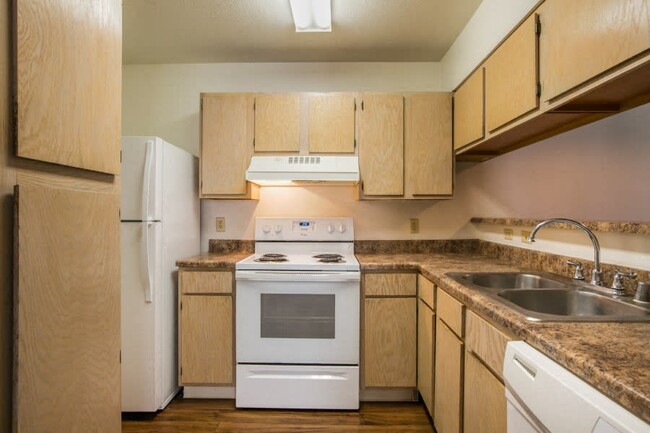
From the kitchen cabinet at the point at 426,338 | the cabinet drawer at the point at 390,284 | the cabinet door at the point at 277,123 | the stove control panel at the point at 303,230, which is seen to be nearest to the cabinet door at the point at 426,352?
the kitchen cabinet at the point at 426,338

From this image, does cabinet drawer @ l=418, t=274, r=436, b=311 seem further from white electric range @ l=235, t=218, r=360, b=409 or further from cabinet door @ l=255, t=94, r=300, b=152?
cabinet door @ l=255, t=94, r=300, b=152

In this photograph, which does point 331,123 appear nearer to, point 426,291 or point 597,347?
point 426,291

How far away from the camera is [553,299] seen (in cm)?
140

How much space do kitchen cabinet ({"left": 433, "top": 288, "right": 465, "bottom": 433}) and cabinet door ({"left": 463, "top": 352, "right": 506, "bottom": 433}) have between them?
0.07 meters

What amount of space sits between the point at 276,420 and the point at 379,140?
6.47 feet

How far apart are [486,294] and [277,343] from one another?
4.39ft

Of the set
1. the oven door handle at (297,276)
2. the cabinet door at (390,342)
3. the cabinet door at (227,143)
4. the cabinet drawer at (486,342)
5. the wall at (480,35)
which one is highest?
the wall at (480,35)

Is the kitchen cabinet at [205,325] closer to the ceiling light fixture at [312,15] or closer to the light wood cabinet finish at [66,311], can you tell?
the light wood cabinet finish at [66,311]

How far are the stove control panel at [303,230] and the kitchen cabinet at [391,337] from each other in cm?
65

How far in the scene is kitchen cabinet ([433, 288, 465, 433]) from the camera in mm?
1442

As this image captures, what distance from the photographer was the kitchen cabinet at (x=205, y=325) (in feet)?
7.01

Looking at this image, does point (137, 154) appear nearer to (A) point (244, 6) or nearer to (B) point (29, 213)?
(A) point (244, 6)

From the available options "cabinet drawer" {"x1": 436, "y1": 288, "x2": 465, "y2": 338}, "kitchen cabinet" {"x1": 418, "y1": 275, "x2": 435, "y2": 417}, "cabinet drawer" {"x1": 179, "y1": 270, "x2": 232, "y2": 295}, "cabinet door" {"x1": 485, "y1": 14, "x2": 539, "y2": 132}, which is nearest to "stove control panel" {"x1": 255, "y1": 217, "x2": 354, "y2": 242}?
"cabinet drawer" {"x1": 179, "y1": 270, "x2": 232, "y2": 295}

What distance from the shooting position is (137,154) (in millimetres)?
1977
